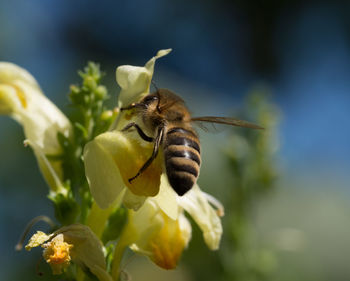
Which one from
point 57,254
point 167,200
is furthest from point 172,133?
point 57,254

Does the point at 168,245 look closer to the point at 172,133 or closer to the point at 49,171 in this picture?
the point at 172,133

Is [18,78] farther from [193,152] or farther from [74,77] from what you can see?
[74,77]

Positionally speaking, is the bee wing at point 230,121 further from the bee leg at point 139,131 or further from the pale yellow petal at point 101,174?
the pale yellow petal at point 101,174

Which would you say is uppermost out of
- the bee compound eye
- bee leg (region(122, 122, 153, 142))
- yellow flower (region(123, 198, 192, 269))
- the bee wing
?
the bee compound eye

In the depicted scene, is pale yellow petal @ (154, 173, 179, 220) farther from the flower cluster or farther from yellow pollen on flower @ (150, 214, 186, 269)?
yellow pollen on flower @ (150, 214, 186, 269)

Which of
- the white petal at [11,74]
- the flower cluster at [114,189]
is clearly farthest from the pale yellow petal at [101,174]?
the white petal at [11,74]

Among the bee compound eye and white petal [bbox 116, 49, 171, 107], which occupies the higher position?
white petal [bbox 116, 49, 171, 107]

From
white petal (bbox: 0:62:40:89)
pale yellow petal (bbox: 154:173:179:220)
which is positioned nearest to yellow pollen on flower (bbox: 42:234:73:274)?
pale yellow petal (bbox: 154:173:179:220)
